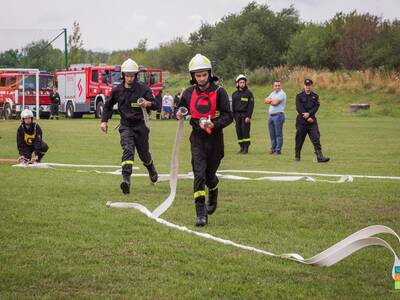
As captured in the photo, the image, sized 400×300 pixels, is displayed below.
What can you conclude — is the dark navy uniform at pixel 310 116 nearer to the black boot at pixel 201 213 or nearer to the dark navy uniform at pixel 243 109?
the dark navy uniform at pixel 243 109

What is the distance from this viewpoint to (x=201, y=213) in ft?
29.2

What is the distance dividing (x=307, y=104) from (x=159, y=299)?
13182 millimetres

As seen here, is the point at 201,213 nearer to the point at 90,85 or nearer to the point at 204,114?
the point at 204,114

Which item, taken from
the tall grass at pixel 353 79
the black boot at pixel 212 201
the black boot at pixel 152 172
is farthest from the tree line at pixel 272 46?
the black boot at pixel 212 201

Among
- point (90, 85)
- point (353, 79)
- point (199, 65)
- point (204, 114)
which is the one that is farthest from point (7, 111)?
point (199, 65)

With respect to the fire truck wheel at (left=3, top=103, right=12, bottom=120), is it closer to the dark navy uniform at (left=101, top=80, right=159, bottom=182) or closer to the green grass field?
the green grass field

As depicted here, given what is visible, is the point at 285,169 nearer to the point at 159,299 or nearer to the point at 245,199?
the point at 245,199

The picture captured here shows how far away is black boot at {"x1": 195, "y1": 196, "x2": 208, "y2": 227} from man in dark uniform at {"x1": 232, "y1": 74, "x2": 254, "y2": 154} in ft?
39.0

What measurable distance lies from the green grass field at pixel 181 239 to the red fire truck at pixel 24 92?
30.9 meters

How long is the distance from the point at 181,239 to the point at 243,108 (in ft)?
43.8

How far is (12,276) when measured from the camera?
626cm

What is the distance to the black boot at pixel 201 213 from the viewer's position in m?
8.81

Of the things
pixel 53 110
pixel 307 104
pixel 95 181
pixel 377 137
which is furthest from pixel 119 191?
pixel 53 110

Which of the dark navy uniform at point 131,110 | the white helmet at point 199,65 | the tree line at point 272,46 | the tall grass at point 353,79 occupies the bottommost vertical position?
the dark navy uniform at point 131,110
